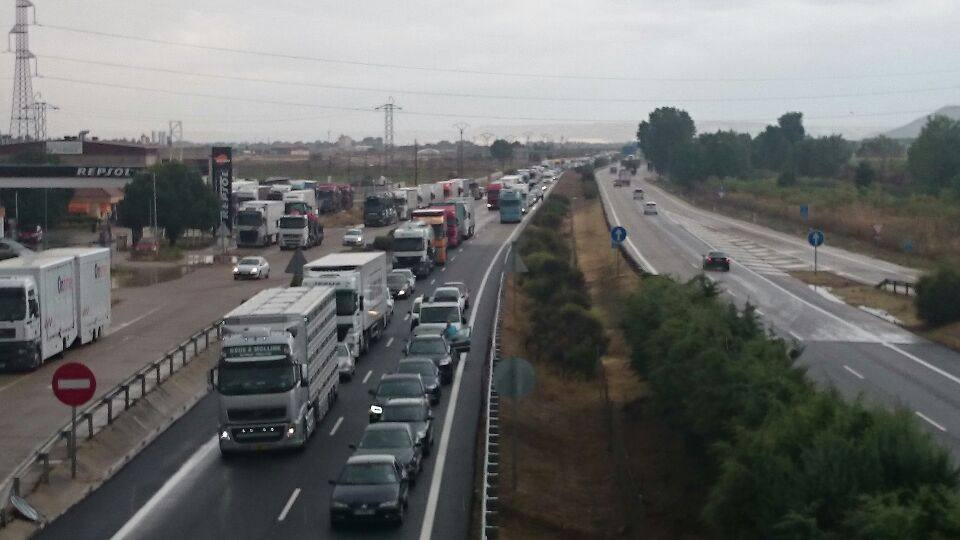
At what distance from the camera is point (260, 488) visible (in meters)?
20.9

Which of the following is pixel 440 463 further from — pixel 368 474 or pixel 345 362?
pixel 345 362

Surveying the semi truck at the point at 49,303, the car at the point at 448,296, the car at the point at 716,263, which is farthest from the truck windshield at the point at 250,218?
the semi truck at the point at 49,303

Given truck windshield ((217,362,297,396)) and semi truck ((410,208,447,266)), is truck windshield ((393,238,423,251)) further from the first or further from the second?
truck windshield ((217,362,297,396))

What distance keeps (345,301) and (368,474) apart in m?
14.8

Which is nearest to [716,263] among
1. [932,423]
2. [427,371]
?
[427,371]

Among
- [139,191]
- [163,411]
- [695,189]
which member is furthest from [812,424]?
[695,189]

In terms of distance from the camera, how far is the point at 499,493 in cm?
2062

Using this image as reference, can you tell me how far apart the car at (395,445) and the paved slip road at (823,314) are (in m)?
8.02

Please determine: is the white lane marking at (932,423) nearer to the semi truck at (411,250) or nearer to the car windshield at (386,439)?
the car windshield at (386,439)

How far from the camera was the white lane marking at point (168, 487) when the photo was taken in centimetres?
1825

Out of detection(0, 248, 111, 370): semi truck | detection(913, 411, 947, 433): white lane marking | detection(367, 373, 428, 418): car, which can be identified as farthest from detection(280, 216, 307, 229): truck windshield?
detection(913, 411, 947, 433): white lane marking

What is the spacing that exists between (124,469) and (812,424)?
1329 cm

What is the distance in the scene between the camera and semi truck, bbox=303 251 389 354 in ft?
108

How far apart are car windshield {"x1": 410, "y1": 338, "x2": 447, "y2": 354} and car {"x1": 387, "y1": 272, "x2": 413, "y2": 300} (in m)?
17.0
